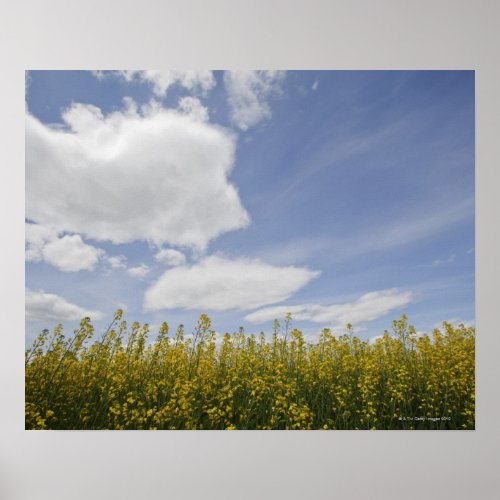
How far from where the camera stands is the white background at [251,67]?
2469 millimetres

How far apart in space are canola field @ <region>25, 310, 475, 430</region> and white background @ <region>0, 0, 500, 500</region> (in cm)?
7

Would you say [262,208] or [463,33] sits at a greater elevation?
[463,33]

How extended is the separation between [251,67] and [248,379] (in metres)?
1.71

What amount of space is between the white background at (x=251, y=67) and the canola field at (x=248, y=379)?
70 millimetres

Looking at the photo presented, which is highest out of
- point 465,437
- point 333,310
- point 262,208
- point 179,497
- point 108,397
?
point 262,208

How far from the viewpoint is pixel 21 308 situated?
2.53 m

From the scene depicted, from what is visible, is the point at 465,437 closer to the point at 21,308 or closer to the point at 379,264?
the point at 379,264

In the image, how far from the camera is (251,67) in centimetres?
257

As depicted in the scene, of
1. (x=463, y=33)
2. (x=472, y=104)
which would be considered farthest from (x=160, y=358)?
(x=463, y=33)

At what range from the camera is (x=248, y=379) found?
2613 mm

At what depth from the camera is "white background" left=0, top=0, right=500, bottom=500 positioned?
8.10 ft

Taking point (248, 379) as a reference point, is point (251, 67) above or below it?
above

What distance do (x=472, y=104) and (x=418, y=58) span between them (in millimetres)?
387

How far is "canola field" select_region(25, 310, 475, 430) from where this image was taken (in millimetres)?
2514
